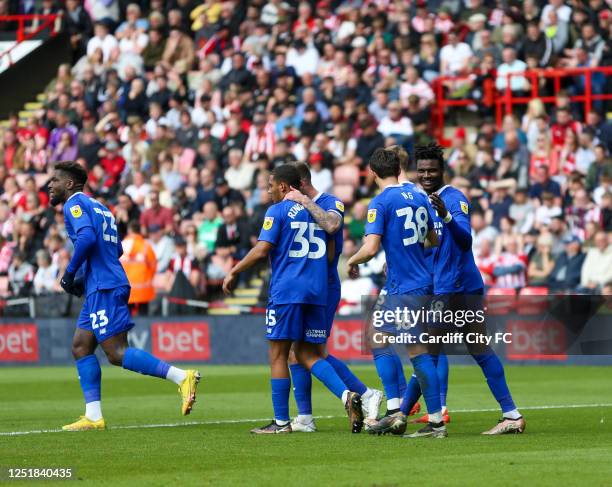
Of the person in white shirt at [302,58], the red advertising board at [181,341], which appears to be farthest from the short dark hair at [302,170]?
the person in white shirt at [302,58]

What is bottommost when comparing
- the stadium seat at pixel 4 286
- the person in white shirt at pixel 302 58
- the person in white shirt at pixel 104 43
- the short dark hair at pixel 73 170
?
the stadium seat at pixel 4 286

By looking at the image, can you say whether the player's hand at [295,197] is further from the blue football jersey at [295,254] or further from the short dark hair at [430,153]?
the short dark hair at [430,153]

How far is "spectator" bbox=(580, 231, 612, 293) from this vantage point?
21.2 meters

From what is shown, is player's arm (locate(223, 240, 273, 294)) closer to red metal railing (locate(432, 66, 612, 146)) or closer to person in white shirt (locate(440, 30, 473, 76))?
red metal railing (locate(432, 66, 612, 146))

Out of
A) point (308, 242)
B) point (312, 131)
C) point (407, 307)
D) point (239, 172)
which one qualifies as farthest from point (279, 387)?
point (239, 172)

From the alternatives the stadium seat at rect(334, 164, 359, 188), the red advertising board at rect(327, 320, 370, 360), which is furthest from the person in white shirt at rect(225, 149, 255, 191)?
the red advertising board at rect(327, 320, 370, 360)

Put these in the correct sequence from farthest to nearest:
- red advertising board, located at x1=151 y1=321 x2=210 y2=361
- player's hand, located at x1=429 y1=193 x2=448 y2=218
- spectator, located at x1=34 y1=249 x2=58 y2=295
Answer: spectator, located at x1=34 y1=249 x2=58 y2=295
red advertising board, located at x1=151 y1=321 x2=210 y2=361
player's hand, located at x1=429 y1=193 x2=448 y2=218

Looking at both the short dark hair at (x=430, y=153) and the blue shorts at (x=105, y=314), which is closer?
the short dark hair at (x=430, y=153)

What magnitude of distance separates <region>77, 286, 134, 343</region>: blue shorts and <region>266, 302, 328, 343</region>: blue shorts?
140 cm

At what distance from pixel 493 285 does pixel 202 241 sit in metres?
5.82

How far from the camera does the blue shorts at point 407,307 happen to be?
11008mm

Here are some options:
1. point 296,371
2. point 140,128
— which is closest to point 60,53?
point 140,128

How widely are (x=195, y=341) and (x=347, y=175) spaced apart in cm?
390

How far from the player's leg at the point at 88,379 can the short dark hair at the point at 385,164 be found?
9.61 feet
